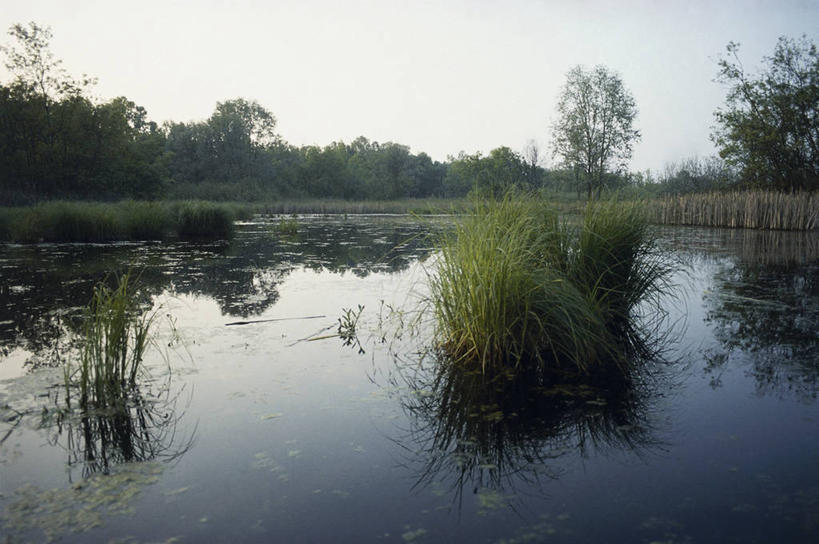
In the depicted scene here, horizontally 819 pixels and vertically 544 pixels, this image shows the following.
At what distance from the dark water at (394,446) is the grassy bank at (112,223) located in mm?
9485

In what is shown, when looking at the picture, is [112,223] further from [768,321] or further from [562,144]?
[562,144]

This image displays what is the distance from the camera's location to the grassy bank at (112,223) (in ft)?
43.0

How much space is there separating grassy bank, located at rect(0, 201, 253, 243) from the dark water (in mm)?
9485

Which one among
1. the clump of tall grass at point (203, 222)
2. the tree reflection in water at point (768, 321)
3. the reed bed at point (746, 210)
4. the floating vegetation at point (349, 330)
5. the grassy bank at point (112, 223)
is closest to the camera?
the tree reflection in water at point (768, 321)

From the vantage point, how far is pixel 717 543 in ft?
6.17

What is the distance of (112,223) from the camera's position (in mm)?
13555

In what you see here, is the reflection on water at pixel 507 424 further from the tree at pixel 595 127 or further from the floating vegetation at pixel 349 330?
the tree at pixel 595 127

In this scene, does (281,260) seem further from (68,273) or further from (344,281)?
(68,273)

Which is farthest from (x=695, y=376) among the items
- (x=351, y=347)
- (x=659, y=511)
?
(x=351, y=347)

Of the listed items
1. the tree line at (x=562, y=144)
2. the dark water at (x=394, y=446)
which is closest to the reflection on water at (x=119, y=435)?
the dark water at (x=394, y=446)

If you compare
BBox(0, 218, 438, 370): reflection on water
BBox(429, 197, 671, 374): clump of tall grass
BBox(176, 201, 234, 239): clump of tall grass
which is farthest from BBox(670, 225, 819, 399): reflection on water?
BBox(176, 201, 234, 239): clump of tall grass

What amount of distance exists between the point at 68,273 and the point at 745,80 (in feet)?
98.6

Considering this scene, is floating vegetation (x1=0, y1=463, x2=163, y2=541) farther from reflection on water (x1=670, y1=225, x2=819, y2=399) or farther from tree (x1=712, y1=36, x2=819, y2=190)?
tree (x1=712, y1=36, x2=819, y2=190)

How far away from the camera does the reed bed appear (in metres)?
18.4
